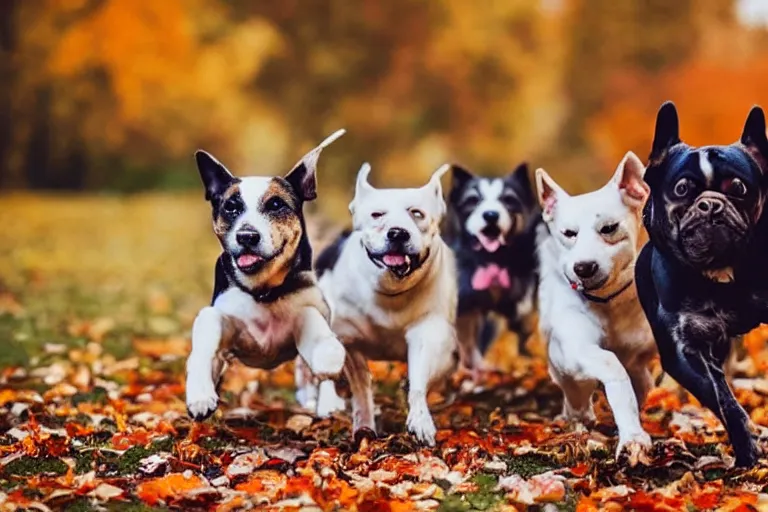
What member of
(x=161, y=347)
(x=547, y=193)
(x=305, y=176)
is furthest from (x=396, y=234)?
(x=161, y=347)

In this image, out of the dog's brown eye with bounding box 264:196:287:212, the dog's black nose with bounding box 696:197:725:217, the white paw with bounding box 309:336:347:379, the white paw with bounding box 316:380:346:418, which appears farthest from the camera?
the white paw with bounding box 316:380:346:418

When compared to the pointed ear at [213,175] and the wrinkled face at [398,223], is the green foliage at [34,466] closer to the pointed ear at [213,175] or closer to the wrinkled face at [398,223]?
the pointed ear at [213,175]

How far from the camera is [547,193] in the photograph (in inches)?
140

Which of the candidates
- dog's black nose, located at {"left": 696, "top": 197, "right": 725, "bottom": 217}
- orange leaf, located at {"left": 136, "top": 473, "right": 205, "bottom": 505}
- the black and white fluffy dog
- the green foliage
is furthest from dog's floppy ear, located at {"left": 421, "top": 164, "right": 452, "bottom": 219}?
the green foliage

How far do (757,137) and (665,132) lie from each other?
0.96 ft

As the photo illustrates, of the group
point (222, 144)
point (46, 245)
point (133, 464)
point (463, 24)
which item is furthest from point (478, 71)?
point (133, 464)

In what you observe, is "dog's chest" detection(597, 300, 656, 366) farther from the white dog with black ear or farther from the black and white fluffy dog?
the black and white fluffy dog

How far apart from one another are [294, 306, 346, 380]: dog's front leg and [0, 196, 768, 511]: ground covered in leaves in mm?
343

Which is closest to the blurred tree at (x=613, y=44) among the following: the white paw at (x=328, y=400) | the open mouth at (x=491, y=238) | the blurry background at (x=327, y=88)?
the blurry background at (x=327, y=88)

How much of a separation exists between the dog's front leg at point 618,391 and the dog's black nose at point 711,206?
66 cm

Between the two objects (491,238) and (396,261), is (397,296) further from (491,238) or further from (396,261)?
(491,238)

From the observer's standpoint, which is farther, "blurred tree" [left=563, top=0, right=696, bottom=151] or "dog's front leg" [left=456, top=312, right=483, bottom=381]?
"blurred tree" [left=563, top=0, right=696, bottom=151]

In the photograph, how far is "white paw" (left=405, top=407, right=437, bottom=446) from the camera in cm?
337

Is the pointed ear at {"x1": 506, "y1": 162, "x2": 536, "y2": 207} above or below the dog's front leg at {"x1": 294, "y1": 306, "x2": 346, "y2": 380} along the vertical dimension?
above
